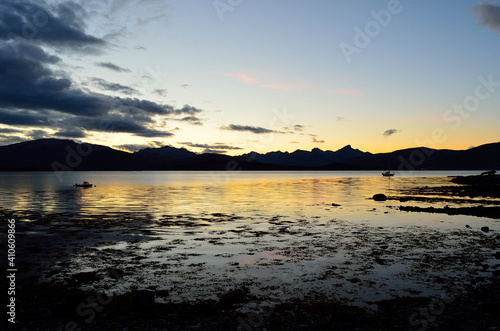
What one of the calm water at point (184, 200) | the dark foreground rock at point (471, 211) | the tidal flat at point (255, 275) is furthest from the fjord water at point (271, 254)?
the calm water at point (184, 200)

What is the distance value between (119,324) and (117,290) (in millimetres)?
3795

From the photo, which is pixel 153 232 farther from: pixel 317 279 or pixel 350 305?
pixel 350 305

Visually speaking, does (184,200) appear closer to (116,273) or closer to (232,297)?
(116,273)

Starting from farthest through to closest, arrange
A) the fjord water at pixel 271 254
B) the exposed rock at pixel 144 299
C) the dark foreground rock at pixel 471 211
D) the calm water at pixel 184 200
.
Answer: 1. the calm water at pixel 184 200
2. the dark foreground rock at pixel 471 211
3. the fjord water at pixel 271 254
4. the exposed rock at pixel 144 299

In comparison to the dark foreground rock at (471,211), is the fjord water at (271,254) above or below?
below

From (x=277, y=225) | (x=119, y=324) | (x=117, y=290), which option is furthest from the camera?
(x=277, y=225)

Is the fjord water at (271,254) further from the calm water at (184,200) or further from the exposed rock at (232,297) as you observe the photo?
the calm water at (184,200)

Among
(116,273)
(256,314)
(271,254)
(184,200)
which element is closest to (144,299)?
(256,314)

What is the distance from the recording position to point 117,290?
14758 mm

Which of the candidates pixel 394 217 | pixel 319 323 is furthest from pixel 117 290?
pixel 394 217

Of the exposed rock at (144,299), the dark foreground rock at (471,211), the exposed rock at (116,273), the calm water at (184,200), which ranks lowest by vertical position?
the calm water at (184,200)

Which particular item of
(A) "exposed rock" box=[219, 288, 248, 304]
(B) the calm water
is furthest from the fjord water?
(B) the calm water

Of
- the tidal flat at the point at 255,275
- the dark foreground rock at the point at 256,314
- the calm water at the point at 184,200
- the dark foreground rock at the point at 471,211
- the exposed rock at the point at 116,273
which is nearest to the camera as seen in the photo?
the dark foreground rock at the point at 256,314

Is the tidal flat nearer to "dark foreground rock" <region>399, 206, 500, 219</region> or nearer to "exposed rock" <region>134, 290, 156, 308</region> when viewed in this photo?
"exposed rock" <region>134, 290, 156, 308</region>
